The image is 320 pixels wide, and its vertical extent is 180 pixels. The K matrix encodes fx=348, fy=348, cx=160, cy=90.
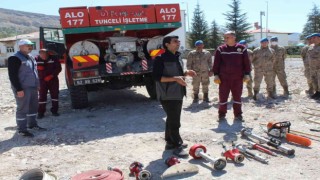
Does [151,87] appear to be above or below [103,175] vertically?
above

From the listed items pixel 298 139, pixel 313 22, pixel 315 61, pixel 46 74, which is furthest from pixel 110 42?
pixel 313 22

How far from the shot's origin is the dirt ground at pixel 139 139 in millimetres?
4617

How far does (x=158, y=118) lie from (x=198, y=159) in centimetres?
273

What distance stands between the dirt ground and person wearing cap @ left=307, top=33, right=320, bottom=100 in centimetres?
42

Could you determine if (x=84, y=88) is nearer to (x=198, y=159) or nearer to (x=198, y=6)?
(x=198, y=159)

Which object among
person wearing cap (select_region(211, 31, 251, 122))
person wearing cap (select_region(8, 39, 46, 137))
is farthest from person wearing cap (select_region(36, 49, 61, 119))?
person wearing cap (select_region(211, 31, 251, 122))

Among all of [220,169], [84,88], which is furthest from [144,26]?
[220,169]

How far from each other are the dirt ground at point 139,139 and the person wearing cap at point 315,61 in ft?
1.38

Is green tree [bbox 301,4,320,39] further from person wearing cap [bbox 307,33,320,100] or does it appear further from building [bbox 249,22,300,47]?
person wearing cap [bbox 307,33,320,100]

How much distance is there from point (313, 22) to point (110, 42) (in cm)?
5180

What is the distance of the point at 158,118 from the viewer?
756 cm

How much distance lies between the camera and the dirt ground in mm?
4617

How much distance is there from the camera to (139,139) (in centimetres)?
607

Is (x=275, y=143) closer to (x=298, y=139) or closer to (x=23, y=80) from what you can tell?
(x=298, y=139)
